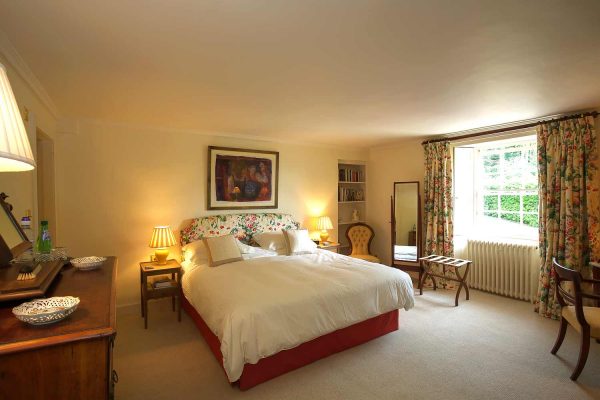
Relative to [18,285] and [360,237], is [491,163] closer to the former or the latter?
→ [360,237]

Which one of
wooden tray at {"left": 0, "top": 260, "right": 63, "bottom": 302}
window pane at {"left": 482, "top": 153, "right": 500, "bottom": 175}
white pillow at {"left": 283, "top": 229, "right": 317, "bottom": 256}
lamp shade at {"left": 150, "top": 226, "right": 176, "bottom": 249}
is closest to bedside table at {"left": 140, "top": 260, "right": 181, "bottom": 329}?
lamp shade at {"left": 150, "top": 226, "right": 176, "bottom": 249}

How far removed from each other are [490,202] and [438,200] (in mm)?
760

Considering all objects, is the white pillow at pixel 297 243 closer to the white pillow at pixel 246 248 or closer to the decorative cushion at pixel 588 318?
the white pillow at pixel 246 248

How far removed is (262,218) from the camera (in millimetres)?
4605

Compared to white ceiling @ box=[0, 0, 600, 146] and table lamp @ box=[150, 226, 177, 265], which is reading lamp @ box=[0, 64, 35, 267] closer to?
white ceiling @ box=[0, 0, 600, 146]


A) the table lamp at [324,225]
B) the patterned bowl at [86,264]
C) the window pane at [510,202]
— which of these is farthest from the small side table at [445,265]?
the patterned bowl at [86,264]

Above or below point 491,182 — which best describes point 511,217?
below

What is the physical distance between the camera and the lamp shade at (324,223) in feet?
16.8

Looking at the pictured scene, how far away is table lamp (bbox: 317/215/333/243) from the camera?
16.9 feet

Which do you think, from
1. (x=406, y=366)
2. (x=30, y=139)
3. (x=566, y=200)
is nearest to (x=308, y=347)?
(x=406, y=366)

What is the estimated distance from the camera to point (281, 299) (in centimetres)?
244

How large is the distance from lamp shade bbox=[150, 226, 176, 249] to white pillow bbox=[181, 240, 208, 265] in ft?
0.68

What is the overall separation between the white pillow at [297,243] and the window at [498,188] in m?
2.37

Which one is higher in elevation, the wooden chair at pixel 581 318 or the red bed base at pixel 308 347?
the wooden chair at pixel 581 318
